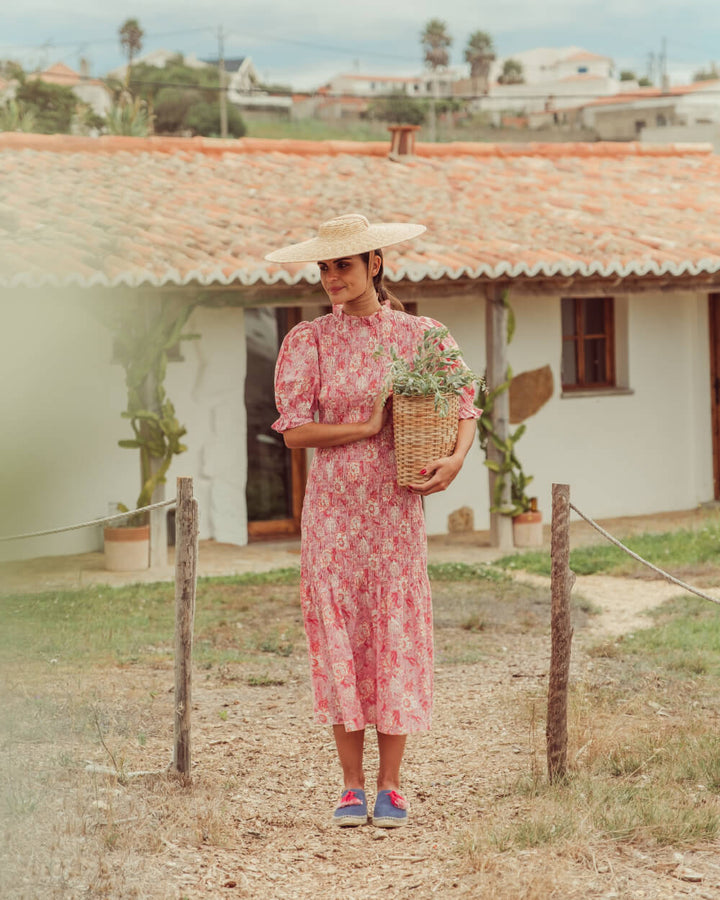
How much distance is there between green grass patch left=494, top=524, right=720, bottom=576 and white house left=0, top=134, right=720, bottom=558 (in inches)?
58.5

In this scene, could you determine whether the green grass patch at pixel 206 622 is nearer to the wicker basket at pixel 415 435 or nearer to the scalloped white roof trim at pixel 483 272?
the wicker basket at pixel 415 435

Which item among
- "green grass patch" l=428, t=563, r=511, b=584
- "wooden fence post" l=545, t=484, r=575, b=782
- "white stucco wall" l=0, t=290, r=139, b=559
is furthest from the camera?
"green grass patch" l=428, t=563, r=511, b=584

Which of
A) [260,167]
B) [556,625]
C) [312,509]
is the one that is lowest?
[556,625]

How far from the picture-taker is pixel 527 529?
32.6ft

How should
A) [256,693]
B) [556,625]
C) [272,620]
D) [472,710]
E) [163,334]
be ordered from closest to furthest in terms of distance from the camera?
[556,625]
[472,710]
[256,693]
[272,620]
[163,334]

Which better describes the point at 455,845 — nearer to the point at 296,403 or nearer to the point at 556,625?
the point at 556,625

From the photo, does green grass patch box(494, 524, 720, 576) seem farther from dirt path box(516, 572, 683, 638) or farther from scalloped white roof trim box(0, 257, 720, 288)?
scalloped white roof trim box(0, 257, 720, 288)

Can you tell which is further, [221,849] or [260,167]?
[260,167]

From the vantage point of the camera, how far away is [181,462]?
9828 millimetres

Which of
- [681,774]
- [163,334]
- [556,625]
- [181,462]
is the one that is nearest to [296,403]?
[556,625]

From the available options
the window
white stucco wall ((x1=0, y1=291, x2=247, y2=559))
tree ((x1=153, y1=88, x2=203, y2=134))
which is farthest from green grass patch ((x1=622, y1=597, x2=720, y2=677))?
tree ((x1=153, y1=88, x2=203, y2=134))

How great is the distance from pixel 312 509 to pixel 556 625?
37.3 inches

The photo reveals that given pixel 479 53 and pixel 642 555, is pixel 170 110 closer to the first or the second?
pixel 479 53

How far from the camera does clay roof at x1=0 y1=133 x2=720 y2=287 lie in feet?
30.3
